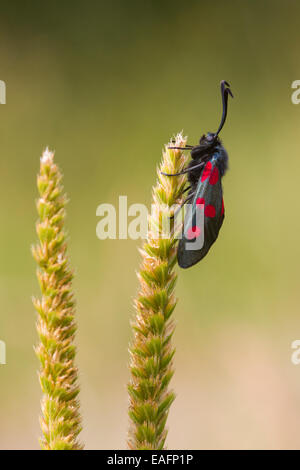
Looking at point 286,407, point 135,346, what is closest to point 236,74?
point 286,407

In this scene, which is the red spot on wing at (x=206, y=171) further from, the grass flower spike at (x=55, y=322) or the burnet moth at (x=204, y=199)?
the grass flower spike at (x=55, y=322)

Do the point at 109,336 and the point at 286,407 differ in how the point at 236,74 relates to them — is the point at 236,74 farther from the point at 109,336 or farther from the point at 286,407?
the point at 286,407

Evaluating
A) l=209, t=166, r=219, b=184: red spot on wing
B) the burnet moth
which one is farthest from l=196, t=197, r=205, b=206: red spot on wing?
l=209, t=166, r=219, b=184: red spot on wing

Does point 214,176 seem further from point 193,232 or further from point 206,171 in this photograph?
point 193,232

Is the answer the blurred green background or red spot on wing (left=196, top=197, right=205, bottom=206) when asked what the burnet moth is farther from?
the blurred green background

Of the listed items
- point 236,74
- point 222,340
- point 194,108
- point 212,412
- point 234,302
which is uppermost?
point 236,74

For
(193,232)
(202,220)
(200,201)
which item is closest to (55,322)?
(193,232)

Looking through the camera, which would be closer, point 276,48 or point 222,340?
point 222,340
